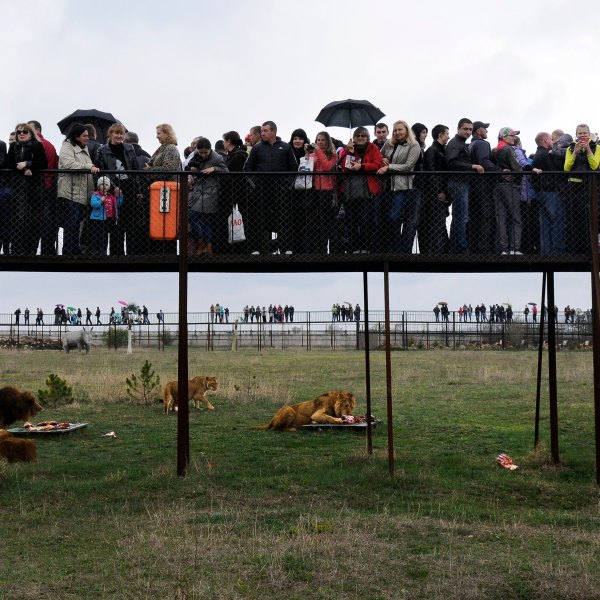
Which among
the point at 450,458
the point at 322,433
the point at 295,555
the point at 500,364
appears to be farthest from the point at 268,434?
the point at 500,364

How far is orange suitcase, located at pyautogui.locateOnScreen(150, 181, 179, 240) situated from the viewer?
11.9m

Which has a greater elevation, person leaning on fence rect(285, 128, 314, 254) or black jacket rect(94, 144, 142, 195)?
black jacket rect(94, 144, 142, 195)

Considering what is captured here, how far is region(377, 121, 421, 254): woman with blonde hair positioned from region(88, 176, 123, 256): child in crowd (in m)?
3.58

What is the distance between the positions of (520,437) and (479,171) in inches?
236

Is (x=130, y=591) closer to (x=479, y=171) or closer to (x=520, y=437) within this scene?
(x=479, y=171)

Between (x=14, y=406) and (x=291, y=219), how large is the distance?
7282 millimetres

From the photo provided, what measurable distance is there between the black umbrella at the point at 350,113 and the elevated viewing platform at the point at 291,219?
5.44m

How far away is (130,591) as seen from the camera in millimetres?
7617

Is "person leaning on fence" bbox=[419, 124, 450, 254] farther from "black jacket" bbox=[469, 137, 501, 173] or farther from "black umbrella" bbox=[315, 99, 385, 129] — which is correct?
"black umbrella" bbox=[315, 99, 385, 129]

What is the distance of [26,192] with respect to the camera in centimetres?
1173

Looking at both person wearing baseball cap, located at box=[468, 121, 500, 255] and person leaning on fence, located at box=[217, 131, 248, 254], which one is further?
person wearing baseball cap, located at box=[468, 121, 500, 255]

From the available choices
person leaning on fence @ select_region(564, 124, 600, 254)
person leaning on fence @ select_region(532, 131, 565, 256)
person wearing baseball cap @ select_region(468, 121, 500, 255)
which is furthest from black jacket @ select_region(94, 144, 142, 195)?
person leaning on fence @ select_region(564, 124, 600, 254)

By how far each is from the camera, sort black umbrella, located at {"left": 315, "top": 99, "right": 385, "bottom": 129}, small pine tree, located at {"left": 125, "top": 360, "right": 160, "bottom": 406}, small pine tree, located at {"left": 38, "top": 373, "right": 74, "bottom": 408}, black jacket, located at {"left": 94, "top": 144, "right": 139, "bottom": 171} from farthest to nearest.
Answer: small pine tree, located at {"left": 125, "top": 360, "right": 160, "bottom": 406}
small pine tree, located at {"left": 38, "top": 373, "right": 74, "bottom": 408}
black umbrella, located at {"left": 315, "top": 99, "right": 385, "bottom": 129}
black jacket, located at {"left": 94, "top": 144, "right": 139, "bottom": 171}

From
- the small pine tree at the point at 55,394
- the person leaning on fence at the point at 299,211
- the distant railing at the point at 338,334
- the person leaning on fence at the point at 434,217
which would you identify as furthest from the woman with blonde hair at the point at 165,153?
the distant railing at the point at 338,334
